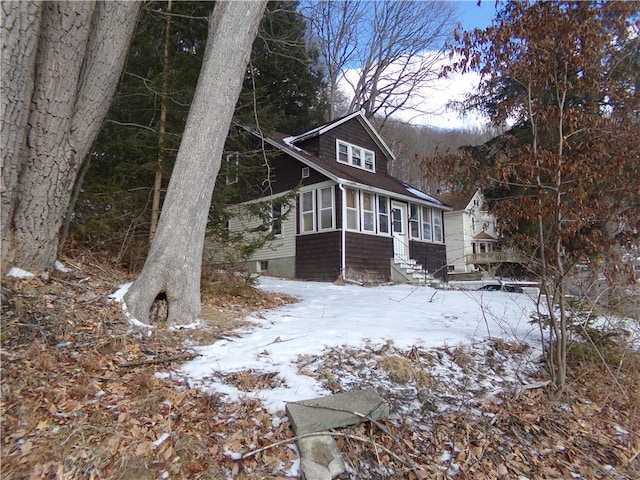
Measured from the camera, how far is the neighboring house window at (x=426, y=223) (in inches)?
685

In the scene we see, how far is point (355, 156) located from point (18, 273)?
13841mm

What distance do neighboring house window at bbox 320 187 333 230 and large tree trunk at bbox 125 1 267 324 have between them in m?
8.33

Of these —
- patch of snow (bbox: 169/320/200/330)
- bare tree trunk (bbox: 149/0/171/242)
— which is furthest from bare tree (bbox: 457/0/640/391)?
bare tree trunk (bbox: 149/0/171/242)

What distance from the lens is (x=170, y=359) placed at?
137 inches

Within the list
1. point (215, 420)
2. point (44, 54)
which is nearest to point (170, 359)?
point (215, 420)

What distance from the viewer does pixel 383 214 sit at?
15109mm

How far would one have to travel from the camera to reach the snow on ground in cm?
325

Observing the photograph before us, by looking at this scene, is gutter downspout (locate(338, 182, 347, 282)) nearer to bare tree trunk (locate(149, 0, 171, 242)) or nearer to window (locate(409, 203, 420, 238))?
window (locate(409, 203, 420, 238))

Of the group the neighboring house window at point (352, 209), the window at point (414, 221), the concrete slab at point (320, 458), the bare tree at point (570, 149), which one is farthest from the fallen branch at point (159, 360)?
→ the window at point (414, 221)

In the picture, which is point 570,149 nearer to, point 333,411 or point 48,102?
point 333,411

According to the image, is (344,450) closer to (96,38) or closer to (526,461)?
(526,461)

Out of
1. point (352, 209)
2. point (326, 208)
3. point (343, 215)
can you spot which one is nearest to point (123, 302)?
point (343, 215)

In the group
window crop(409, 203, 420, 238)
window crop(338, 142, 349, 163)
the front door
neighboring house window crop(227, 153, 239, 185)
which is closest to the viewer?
neighboring house window crop(227, 153, 239, 185)

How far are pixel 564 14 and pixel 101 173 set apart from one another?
7376 mm
